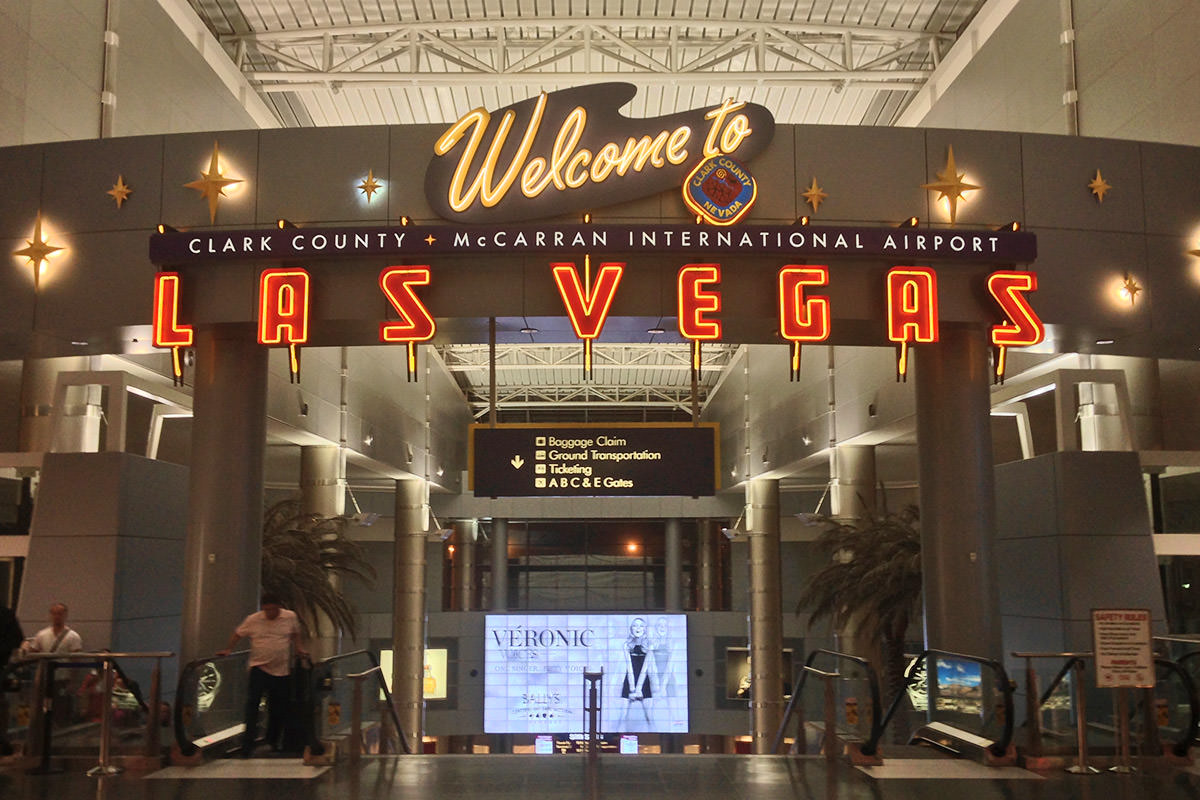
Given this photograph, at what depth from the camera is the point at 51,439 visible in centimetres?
1518

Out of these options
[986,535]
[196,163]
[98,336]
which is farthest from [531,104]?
[986,535]

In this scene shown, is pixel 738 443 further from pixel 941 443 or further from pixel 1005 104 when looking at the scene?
pixel 941 443

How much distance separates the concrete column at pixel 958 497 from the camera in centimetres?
1319

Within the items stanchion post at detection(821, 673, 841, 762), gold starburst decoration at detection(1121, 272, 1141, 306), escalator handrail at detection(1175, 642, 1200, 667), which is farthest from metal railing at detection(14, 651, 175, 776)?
gold starburst decoration at detection(1121, 272, 1141, 306)

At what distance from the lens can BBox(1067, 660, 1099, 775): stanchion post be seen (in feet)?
35.2

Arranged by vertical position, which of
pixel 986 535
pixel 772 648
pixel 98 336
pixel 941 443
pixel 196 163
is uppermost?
pixel 196 163

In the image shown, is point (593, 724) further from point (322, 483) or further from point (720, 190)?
point (322, 483)

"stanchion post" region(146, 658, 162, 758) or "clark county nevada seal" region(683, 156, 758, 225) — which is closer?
"stanchion post" region(146, 658, 162, 758)

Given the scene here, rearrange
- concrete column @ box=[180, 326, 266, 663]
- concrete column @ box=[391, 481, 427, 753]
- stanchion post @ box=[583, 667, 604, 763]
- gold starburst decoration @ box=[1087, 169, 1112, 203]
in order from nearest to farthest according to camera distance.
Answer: stanchion post @ box=[583, 667, 604, 763], concrete column @ box=[180, 326, 266, 663], gold starburst decoration @ box=[1087, 169, 1112, 203], concrete column @ box=[391, 481, 427, 753]

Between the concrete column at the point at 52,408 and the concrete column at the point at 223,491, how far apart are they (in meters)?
2.63

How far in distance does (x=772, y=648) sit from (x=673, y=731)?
1111 centimetres

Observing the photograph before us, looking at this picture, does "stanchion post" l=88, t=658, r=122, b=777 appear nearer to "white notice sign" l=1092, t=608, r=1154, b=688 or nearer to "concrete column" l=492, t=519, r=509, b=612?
"white notice sign" l=1092, t=608, r=1154, b=688

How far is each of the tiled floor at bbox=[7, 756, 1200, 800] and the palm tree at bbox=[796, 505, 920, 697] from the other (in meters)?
8.35

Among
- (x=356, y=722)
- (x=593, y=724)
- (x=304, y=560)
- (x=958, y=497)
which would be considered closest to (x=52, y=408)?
(x=304, y=560)
